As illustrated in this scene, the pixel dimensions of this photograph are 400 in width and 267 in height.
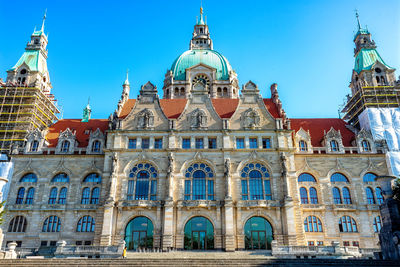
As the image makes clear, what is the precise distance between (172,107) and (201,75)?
15.9 metres

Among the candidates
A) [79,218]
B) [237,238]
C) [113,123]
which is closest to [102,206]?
[79,218]


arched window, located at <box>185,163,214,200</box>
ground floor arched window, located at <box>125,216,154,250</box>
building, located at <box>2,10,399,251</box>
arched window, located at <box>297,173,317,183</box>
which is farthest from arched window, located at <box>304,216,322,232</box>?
ground floor arched window, located at <box>125,216,154,250</box>

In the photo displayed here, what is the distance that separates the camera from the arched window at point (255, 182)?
3512cm

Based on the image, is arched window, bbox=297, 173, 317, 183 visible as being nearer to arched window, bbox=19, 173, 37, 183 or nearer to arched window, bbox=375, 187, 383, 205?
arched window, bbox=375, 187, 383, 205

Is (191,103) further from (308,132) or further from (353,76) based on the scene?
(353,76)

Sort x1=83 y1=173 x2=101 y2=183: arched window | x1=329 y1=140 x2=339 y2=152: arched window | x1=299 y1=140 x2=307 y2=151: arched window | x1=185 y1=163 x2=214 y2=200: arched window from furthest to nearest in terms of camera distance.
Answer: x1=299 y1=140 x2=307 y2=151: arched window
x1=329 y1=140 x2=339 y2=152: arched window
x1=83 y1=173 x2=101 y2=183: arched window
x1=185 y1=163 x2=214 y2=200: arched window

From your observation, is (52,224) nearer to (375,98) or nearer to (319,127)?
(319,127)

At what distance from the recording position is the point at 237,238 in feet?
109

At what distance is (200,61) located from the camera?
56844 mm

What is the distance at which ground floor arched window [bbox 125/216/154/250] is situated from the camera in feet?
110

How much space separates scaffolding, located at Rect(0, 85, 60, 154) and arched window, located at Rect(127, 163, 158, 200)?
16.7m

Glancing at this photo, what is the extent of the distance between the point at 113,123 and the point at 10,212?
49.4 feet

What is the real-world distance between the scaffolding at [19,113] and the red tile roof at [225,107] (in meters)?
24.6

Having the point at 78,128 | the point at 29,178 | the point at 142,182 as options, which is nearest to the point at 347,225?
the point at 142,182
